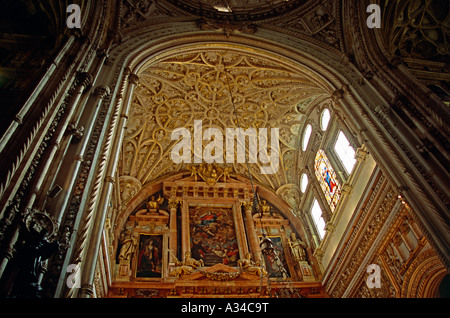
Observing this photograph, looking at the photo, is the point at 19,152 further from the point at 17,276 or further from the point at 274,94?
the point at 274,94

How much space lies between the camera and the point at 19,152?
421cm

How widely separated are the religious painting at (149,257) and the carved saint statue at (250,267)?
9.11 ft

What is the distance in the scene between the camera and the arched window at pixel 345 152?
1127cm

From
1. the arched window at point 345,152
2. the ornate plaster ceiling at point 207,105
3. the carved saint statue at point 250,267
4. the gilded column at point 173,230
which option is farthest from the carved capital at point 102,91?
the arched window at point 345,152

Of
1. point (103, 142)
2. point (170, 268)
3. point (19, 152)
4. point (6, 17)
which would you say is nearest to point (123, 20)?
point (6, 17)

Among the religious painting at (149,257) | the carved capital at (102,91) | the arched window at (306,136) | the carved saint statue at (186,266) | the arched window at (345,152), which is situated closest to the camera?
the carved capital at (102,91)

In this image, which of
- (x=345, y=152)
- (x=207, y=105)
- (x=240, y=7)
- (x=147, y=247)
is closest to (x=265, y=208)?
(x=345, y=152)

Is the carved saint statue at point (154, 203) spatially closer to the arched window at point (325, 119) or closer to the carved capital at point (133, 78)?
the carved capital at point (133, 78)

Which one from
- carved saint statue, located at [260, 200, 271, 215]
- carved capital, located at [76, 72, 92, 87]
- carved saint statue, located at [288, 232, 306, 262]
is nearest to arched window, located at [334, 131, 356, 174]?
carved saint statue, located at [288, 232, 306, 262]

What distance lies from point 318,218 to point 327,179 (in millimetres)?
1626

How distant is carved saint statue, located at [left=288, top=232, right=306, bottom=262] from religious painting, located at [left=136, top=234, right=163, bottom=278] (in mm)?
4960

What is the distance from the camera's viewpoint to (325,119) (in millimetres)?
13078
